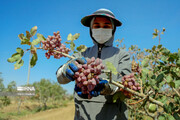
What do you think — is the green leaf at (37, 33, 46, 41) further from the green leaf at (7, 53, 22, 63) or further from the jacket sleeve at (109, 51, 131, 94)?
the jacket sleeve at (109, 51, 131, 94)

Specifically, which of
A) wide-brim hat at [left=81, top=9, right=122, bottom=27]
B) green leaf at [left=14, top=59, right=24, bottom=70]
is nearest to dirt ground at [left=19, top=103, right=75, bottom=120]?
wide-brim hat at [left=81, top=9, right=122, bottom=27]

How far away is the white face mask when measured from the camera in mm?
2084

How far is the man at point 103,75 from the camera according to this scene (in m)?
1.78

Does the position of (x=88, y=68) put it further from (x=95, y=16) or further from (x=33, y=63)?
(x=95, y=16)

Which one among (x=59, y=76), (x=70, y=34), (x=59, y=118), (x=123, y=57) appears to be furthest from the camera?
(x=59, y=118)

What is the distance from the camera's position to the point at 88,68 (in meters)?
1.18

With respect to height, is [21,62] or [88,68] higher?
[21,62]

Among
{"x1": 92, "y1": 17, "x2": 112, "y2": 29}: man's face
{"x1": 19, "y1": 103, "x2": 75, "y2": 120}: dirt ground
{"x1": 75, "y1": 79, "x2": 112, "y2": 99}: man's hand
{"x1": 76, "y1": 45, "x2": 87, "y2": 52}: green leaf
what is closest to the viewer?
{"x1": 75, "y1": 79, "x2": 112, "y2": 99}: man's hand

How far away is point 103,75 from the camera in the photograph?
1920mm

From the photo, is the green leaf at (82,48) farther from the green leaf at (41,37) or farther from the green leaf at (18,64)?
the green leaf at (18,64)

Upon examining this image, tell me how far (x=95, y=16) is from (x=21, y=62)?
116 centimetres

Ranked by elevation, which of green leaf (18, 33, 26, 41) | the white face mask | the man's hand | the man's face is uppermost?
the man's face

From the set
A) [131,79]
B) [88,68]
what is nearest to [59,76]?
[88,68]

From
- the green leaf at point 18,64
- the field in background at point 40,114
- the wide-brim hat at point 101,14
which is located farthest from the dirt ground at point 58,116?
the green leaf at point 18,64
